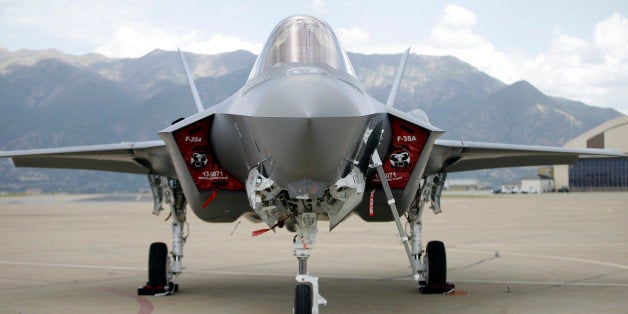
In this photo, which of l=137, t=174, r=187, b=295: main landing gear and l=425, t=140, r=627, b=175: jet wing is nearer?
l=425, t=140, r=627, b=175: jet wing

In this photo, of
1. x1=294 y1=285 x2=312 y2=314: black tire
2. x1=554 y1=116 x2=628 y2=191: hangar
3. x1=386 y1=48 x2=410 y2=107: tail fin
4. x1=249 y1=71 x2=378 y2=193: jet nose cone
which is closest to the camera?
x1=249 y1=71 x2=378 y2=193: jet nose cone

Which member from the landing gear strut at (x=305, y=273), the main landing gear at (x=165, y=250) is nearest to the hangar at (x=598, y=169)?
the main landing gear at (x=165, y=250)

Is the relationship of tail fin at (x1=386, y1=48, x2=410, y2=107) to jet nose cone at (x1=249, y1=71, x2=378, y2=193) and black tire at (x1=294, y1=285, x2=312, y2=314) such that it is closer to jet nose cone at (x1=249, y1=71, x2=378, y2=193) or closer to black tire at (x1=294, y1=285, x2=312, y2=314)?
black tire at (x1=294, y1=285, x2=312, y2=314)

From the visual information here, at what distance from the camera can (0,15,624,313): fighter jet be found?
5.37 meters

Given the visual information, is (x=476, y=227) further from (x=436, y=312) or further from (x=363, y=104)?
(x=363, y=104)

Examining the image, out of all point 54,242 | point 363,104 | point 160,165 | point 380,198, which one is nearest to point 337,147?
point 363,104

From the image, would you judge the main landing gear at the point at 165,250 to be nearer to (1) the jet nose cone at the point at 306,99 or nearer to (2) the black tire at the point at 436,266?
(2) the black tire at the point at 436,266

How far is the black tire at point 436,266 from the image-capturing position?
974 cm

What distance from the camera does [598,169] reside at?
96.9 m

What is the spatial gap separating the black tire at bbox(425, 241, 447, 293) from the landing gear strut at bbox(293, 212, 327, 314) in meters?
3.33

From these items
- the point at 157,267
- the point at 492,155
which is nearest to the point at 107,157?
the point at 157,267

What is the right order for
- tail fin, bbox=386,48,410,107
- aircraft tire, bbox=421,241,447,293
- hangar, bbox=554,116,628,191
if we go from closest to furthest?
tail fin, bbox=386,48,410,107
aircraft tire, bbox=421,241,447,293
hangar, bbox=554,116,628,191

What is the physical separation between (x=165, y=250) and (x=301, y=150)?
5.06 meters

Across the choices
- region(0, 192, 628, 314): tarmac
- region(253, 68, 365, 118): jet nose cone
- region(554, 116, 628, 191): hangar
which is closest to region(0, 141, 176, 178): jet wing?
region(0, 192, 628, 314): tarmac
